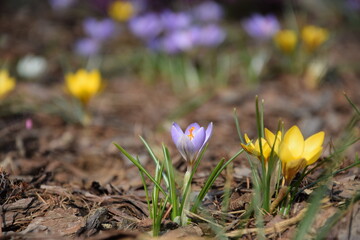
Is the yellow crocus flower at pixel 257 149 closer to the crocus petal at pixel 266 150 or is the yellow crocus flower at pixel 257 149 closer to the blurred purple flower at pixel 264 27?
the crocus petal at pixel 266 150

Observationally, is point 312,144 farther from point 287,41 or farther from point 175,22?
point 175,22

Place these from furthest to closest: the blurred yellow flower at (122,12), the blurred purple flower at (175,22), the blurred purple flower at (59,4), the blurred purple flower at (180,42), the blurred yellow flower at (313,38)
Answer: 1. the blurred purple flower at (59,4)
2. the blurred yellow flower at (122,12)
3. the blurred purple flower at (175,22)
4. the blurred purple flower at (180,42)
5. the blurred yellow flower at (313,38)

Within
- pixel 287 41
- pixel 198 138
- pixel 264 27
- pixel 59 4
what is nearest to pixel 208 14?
pixel 264 27

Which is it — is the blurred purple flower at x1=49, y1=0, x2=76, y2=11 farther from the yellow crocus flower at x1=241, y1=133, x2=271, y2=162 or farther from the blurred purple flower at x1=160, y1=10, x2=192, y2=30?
the yellow crocus flower at x1=241, y1=133, x2=271, y2=162

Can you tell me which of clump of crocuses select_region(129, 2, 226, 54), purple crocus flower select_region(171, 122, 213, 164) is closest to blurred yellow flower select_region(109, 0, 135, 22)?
clump of crocuses select_region(129, 2, 226, 54)

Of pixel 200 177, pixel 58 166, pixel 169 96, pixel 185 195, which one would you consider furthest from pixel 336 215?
pixel 169 96

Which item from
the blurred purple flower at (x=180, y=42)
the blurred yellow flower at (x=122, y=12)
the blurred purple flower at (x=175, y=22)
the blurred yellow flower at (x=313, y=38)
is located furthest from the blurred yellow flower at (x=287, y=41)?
the blurred yellow flower at (x=122, y=12)

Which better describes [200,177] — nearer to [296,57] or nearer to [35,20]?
[296,57]
